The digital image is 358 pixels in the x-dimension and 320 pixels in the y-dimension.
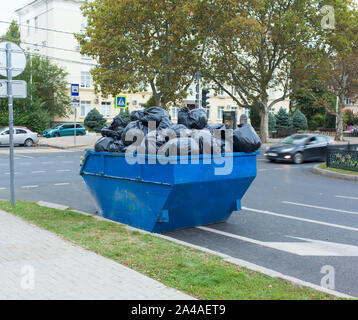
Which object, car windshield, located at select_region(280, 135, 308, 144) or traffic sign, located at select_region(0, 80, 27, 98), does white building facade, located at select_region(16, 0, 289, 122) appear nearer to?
car windshield, located at select_region(280, 135, 308, 144)

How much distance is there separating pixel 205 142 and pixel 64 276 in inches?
119

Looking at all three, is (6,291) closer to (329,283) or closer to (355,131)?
(329,283)

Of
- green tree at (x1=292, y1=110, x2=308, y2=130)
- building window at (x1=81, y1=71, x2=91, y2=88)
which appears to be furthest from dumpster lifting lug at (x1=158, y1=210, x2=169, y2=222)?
green tree at (x1=292, y1=110, x2=308, y2=130)

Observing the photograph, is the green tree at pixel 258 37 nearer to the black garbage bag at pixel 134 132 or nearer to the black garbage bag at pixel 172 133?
the black garbage bag at pixel 134 132

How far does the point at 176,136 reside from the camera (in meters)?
6.87

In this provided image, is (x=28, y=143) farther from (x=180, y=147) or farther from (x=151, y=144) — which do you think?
(x=180, y=147)

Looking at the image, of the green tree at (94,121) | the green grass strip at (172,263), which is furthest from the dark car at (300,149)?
the green tree at (94,121)

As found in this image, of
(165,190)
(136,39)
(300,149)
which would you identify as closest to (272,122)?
(136,39)

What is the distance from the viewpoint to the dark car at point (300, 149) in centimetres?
1991

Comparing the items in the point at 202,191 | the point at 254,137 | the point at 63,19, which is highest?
the point at 63,19

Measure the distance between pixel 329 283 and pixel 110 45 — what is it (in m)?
24.7

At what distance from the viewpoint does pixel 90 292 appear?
162 inches

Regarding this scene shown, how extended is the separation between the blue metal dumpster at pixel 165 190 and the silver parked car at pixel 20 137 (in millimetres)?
23242
